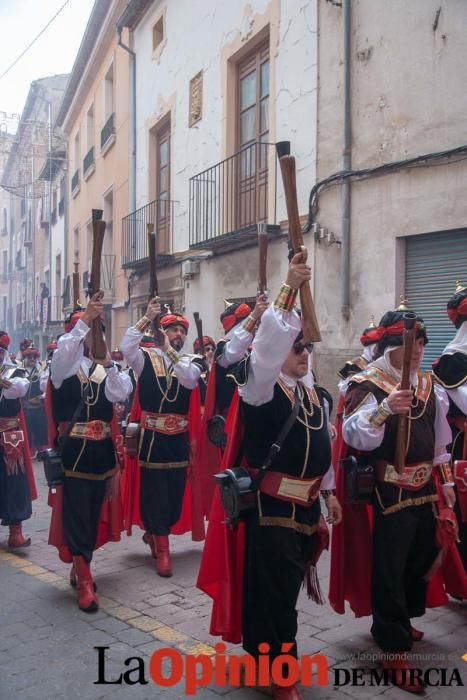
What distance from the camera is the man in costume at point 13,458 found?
6414mm

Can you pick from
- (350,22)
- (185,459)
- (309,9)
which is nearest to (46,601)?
(185,459)

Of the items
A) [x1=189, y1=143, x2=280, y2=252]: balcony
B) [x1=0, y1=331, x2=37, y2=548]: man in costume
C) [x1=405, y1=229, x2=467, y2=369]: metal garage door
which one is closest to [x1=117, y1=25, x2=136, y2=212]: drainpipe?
[x1=189, y1=143, x2=280, y2=252]: balcony

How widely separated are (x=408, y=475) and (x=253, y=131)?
8.85 metres

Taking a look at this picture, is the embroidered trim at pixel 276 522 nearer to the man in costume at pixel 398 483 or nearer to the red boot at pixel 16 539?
the man in costume at pixel 398 483

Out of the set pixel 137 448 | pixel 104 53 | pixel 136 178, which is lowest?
pixel 137 448

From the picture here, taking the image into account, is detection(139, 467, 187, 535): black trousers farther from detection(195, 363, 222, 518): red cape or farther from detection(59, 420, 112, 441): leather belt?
detection(59, 420, 112, 441): leather belt

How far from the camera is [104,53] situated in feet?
63.0

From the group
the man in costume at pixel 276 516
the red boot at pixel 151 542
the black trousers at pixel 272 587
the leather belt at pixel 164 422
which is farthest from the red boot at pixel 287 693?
the leather belt at pixel 164 422

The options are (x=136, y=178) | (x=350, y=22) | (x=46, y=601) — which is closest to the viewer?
(x=46, y=601)

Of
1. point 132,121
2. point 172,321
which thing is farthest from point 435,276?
point 132,121

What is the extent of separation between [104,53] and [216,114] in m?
8.54

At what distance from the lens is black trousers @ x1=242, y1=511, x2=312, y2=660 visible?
335 cm

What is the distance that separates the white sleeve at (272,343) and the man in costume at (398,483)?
2.36 feet

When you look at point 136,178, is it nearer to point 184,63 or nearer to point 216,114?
point 184,63
